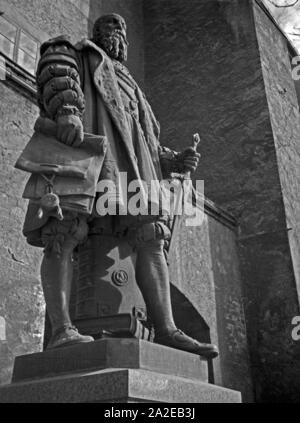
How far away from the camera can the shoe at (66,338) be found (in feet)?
7.80

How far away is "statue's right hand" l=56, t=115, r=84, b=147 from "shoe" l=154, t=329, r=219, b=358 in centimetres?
109

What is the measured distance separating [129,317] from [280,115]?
808 centimetres

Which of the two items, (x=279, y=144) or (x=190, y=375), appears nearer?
(x=190, y=375)

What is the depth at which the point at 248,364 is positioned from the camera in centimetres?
772

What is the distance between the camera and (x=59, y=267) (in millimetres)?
2609

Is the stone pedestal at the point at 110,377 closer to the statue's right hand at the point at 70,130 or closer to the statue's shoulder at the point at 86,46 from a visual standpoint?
the statue's right hand at the point at 70,130

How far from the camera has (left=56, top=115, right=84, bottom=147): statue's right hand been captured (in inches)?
107

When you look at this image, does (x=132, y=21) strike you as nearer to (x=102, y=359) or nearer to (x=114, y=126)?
(x=114, y=126)

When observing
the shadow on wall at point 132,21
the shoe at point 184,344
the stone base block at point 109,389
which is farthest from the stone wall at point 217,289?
the shadow on wall at point 132,21

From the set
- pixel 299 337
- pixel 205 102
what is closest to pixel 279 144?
pixel 205 102

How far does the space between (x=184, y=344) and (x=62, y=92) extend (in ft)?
4.75

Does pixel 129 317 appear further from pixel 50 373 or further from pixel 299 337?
pixel 299 337

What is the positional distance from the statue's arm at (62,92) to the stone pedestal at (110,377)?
1.09 metres

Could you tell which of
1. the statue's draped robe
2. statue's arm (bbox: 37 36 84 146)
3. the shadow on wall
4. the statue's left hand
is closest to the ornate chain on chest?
the statue's draped robe
